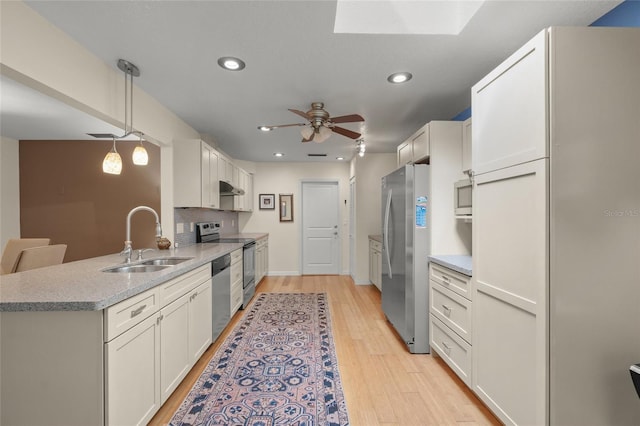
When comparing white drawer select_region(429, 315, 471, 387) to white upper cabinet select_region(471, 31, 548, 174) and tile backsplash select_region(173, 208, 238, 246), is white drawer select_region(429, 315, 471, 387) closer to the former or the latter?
white upper cabinet select_region(471, 31, 548, 174)

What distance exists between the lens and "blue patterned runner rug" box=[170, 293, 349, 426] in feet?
5.81

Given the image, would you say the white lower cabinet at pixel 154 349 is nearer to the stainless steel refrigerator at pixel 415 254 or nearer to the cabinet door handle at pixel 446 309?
the stainless steel refrigerator at pixel 415 254

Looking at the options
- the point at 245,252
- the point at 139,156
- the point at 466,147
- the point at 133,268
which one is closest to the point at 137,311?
the point at 133,268

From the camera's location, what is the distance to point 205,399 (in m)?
1.94

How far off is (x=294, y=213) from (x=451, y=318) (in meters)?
4.26

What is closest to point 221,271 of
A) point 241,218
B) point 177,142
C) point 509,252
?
point 177,142

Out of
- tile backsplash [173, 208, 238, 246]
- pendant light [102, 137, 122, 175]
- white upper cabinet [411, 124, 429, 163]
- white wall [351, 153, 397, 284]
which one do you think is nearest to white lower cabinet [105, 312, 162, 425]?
pendant light [102, 137, 122, 175]

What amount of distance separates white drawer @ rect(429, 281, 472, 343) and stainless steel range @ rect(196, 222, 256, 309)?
2.46m

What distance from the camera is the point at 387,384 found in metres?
2.13

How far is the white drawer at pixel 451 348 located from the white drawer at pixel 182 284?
6.87 ft

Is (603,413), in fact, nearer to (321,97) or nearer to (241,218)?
(321,97)

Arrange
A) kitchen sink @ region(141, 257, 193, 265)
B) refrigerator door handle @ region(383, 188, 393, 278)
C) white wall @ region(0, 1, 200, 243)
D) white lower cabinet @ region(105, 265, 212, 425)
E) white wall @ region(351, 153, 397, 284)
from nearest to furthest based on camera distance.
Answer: white lower cabinet @ region(105, 265, 212, 425) < white wall @ region(0, 1, 200, 243) < kitchen sink @ region(141, 257, 193, 265) < refrigerator door handle @ region(383, 188, 393, 278) < white wall @ region(351, 153, 397, 284)

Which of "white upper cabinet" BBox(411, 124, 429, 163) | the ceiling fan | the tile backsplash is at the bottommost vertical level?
the tile backsplash

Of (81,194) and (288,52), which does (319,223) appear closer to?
(81,194)
